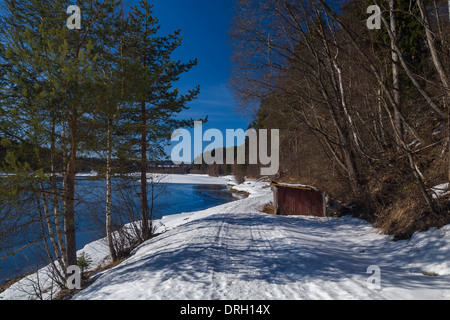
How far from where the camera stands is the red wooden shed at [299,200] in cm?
982

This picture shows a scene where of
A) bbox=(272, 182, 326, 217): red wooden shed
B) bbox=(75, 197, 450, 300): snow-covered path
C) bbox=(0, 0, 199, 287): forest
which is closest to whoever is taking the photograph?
bbox=(75, 197, 450, 300): snow-covered path

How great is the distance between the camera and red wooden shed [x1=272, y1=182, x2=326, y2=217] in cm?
982

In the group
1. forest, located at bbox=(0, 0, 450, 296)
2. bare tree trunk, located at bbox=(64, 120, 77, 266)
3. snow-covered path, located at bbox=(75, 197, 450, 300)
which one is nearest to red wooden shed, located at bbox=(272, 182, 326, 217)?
forest, located at bbox=(0, 0, 450, 296)

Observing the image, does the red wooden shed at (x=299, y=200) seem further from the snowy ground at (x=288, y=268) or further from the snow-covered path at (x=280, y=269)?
the snowy ground at (x=288, y=268)

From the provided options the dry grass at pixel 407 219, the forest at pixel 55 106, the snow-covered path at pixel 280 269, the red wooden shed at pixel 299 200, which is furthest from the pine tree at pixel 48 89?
the red wooden shed at pixel 299 200

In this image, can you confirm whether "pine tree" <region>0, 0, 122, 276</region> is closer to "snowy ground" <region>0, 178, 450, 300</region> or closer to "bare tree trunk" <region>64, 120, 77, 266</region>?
"bare tree trunk" <region>64, 120, 77, 266</region>

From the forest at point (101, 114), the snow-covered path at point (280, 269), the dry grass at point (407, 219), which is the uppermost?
the forest at point (101, 114)

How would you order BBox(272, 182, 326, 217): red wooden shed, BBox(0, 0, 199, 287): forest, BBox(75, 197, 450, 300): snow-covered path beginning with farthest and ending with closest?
BBox(272, 182, 326, 217): red wooden shed → BBox(0, 0, 199, 287): forest → BBox(75, 197, 450, 300): snow-covered path

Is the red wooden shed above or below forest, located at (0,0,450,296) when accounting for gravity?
below

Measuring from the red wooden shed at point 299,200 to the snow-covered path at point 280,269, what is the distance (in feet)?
10.7

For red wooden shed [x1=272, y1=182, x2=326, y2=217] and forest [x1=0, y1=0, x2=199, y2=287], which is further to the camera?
red wooden shed [x1=272, y1=182, x2=326, y2=217]

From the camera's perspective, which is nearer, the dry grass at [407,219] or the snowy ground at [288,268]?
the snowy ground at [288,268]

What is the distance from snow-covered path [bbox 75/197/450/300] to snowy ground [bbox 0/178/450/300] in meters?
0.01
